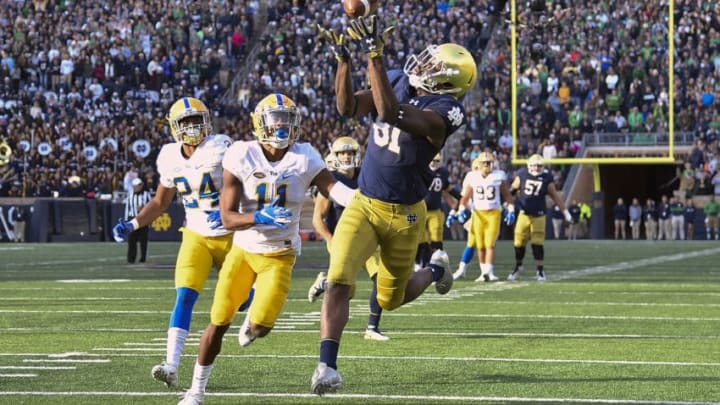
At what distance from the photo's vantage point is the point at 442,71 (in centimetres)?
691

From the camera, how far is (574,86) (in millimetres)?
33531

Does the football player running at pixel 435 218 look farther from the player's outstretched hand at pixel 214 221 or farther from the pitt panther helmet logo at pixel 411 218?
the pitt panther helmet logo at pixel 411 218

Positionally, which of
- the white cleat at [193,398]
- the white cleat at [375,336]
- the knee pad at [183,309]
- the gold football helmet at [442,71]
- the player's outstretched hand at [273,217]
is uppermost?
the gold football helmet at [442,71]

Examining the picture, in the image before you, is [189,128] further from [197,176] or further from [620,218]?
[620,218]

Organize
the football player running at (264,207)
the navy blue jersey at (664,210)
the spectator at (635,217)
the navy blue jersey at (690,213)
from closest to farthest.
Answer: the football player running at (264,207) < the navy blue jersey at (690,213) < the navy blue jersey at (664,210) < the spectator at (635,217)

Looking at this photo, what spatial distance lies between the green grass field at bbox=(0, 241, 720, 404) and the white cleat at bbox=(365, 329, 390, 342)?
8 cm

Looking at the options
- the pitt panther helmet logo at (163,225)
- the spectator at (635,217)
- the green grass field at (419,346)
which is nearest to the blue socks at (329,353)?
the green grass field at (419,346)

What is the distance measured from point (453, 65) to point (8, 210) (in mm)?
25604

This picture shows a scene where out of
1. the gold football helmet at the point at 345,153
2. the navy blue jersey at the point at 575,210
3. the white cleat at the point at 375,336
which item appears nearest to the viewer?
the white cleat at the point at 375,336

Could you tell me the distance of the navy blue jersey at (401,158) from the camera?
6.77 m

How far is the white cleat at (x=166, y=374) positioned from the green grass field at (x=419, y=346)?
91mm

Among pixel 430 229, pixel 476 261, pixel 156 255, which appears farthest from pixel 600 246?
pixel 430 229

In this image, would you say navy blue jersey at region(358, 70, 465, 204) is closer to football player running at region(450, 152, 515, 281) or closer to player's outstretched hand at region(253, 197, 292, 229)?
player's outstretched hand at region(253, 197, 292, 229)

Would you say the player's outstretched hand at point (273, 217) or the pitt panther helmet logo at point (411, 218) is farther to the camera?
the pitt panther helmet logo at point (411, 218)
